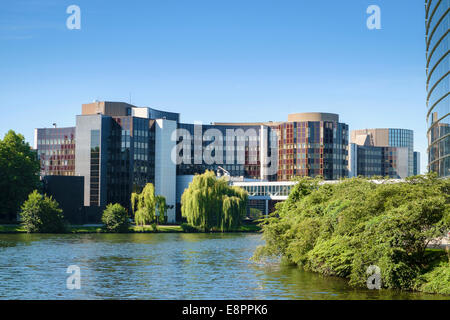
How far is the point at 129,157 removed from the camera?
152 meters

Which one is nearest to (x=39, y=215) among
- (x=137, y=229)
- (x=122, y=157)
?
(x=137, y=229)

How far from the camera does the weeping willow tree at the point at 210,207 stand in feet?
372

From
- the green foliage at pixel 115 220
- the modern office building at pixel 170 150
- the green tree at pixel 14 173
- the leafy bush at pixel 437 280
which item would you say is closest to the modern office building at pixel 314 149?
the modern office building at pixel 170 150

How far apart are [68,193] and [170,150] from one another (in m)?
43.2

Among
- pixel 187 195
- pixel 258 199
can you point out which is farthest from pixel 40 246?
pixel 258 199

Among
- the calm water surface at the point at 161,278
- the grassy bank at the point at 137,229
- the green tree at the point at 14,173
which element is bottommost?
the grassy bank at the point at 137,229

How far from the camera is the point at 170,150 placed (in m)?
161

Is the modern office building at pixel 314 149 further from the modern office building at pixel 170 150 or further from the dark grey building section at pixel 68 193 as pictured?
the dark grey building section at pixel 68 193

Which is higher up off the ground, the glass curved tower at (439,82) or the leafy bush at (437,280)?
the glass curved tower at (439,82)

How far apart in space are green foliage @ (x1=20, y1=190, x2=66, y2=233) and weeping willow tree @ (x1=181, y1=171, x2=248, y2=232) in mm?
22777

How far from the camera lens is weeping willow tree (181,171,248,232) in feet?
372

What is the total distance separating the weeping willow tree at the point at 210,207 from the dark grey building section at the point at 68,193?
21.2 m
